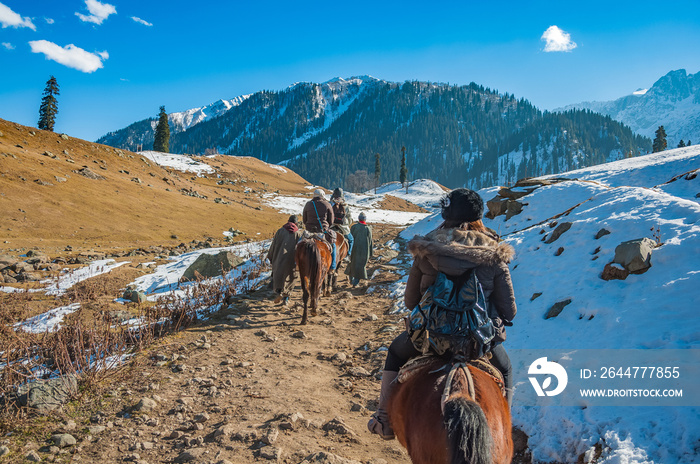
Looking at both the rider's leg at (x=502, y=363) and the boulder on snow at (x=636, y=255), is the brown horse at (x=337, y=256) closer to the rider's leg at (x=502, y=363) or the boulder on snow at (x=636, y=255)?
the boulder on snow at (x=636, y=255)

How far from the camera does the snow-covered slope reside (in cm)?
323

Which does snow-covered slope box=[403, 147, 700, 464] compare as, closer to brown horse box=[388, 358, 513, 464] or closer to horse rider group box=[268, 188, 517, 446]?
horse rider group box=[268, 188, 517, 446]

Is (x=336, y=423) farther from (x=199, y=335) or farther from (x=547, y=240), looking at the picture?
(x=547, y=240)

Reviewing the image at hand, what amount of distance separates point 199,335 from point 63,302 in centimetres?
524

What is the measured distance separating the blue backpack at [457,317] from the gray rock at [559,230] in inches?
284

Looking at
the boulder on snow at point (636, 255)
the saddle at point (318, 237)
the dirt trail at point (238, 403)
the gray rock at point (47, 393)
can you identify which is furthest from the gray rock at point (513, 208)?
the gray rock at point (47, 393)

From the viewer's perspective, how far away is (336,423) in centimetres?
423

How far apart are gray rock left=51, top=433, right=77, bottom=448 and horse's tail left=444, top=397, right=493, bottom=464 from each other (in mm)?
3825

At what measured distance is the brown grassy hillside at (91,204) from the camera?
21547 millimetres

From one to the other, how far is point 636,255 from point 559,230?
3231 millimetres

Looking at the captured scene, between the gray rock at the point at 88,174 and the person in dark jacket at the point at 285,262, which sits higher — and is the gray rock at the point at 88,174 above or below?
above

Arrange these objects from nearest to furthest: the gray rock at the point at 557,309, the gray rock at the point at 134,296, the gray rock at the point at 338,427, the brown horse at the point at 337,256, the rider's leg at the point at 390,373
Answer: the rider's leg at the point at 390,373 → the gray rock at the point at 338,427 → the gray rock at the point at 557,309 → the gray rock at the point at 134,296 → the brown horse at the point at 337,256

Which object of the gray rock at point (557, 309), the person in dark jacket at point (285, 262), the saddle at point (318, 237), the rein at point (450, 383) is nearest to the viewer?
the rein at point (450, 383)

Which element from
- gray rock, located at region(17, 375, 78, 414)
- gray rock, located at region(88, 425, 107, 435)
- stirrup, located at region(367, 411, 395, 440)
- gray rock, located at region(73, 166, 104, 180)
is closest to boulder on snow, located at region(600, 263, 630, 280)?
stirrup, located at region(367, 411, 395, 440)
